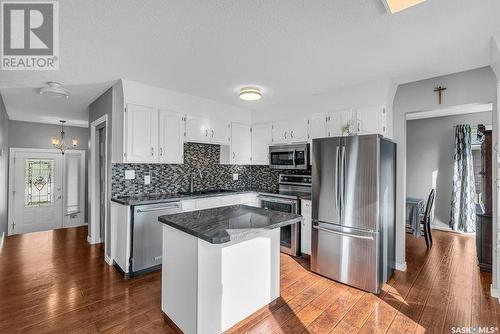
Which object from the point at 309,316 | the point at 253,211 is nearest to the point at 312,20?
the point at 253,211

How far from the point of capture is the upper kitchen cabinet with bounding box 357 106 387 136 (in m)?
3.16

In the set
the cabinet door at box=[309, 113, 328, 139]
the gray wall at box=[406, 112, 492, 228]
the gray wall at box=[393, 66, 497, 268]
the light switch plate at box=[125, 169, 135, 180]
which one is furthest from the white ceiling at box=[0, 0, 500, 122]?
the gray wall at box=[406, 112, 492, 228]

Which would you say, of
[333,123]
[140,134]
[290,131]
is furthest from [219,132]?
[333,123]

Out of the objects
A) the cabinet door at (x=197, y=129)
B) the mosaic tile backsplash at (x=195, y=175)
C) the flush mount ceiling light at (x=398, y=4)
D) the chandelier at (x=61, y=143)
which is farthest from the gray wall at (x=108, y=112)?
the flush mount ceiling light at (x=398, y=4)

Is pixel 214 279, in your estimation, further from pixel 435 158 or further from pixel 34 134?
pixel 34 134

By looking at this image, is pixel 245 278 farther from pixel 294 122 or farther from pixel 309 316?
pixel 294 122

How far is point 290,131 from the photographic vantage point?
420 cm

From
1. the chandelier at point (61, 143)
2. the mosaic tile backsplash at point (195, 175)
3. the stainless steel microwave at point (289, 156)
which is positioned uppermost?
the chandelier at point (61, 143)

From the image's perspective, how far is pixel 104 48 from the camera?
90.7 inches

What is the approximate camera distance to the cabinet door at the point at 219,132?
13.9 feet

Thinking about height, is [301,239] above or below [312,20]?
below

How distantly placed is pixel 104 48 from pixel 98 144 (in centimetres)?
246

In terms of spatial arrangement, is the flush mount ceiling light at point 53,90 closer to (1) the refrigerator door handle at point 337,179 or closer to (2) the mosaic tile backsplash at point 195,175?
(2) the mosaic tile backsplash at point 195,175

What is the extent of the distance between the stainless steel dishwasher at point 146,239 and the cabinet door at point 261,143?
204 cm
